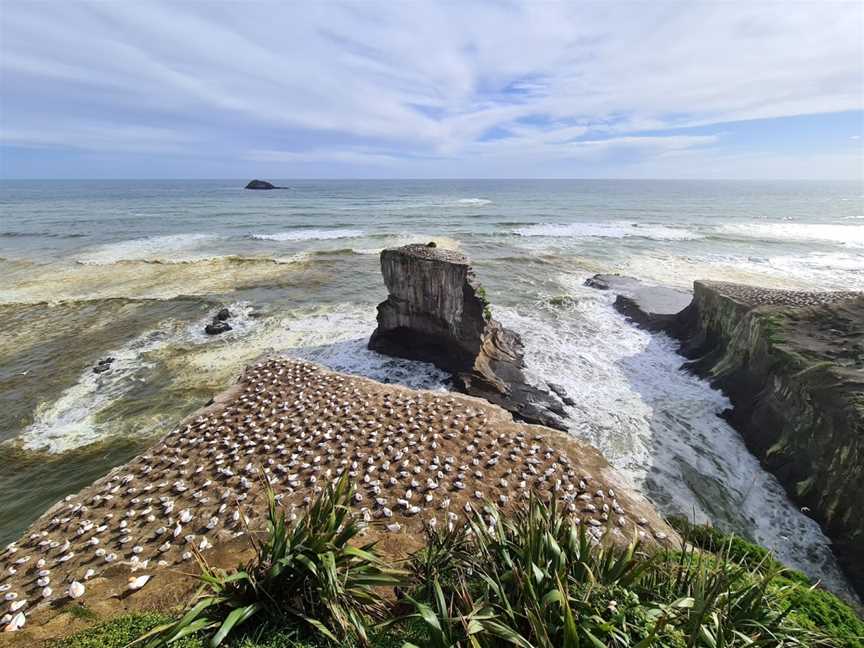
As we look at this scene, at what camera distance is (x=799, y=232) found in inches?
1939

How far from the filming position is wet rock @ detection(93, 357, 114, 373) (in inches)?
600

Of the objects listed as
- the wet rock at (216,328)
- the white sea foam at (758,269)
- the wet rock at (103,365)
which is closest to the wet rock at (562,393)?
the wet rock at (216,328)

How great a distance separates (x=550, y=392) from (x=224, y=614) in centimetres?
1175

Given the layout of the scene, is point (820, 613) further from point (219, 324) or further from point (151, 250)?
point (151, 250)

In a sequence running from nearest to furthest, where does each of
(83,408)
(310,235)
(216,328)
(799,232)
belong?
1. (83,408)
2. (216,328)
3. (310,235)
4. (799,232)

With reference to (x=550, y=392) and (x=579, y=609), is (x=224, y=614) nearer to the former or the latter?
(x=579, y=609)

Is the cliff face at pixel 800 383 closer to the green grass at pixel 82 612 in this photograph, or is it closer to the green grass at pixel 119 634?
the green grass at pixel 119 634

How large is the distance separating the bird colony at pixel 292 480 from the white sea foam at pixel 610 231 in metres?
39.6

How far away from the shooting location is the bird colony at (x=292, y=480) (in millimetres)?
5879

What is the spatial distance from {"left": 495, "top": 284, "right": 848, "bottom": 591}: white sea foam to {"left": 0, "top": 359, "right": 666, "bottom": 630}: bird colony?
296 centimetres

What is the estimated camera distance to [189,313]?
69.4 ft

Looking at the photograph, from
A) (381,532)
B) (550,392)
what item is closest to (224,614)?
(381,532)

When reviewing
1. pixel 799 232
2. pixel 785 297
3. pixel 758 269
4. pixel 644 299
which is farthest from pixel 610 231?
pixel 785 297

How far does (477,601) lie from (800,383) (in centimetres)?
1186
